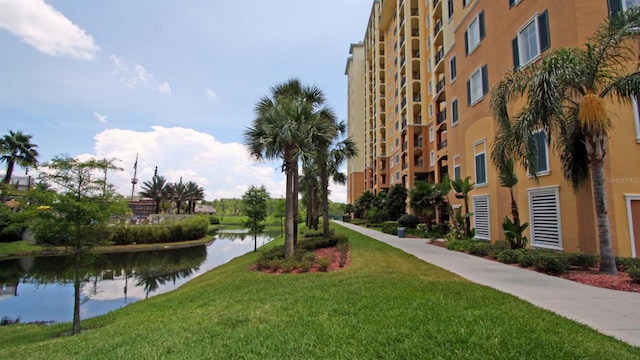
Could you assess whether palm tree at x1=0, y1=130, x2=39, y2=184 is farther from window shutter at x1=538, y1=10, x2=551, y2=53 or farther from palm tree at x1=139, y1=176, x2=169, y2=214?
window shutter at x1=538, y1=10, x2=551, y2=53

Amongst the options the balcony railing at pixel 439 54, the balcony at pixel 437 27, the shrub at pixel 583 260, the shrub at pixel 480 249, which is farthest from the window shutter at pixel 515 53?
the balcony at pixel 437 27

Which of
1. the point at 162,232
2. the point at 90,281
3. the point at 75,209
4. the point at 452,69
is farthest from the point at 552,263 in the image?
the point at 162,232

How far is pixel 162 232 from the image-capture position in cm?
3095

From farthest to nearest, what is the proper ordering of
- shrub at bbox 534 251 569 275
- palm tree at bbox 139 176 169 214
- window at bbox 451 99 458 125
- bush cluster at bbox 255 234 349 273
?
palm tree at bbox 139 176 169 214
window at bbox 451 99 458 125
bush cluster at bbox 255 234 349 273
shrub at bbox 534 251 569 275

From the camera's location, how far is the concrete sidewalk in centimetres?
462

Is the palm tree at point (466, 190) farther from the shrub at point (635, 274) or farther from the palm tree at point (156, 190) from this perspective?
the palm tree at point (156, 190)

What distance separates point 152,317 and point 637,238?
13.1 m

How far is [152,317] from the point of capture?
249 inches

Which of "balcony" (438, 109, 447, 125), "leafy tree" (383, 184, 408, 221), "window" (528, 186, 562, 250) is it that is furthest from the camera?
"leafy tree" (383, 184, 408, 221)

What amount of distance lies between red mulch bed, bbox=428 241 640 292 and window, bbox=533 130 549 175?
13.8 feet

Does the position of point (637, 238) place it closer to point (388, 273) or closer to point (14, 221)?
point (388, 273)

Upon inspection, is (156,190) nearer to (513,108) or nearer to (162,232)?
(162,232)

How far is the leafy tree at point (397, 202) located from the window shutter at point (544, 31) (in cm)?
2187

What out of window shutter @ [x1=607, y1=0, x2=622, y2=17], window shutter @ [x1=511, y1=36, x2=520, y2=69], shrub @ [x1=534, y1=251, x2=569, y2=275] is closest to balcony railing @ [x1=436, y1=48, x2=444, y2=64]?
window shutter @ [x1=511, y1=36, x2=520, y2=69]
